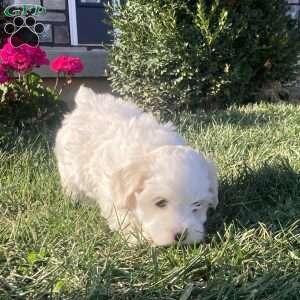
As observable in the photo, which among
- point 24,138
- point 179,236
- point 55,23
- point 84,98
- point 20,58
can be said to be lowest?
point 24,138

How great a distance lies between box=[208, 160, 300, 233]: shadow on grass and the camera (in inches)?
121

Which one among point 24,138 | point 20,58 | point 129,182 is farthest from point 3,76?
point 129,182

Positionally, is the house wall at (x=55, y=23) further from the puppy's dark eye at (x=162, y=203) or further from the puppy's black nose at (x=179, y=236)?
the puppy's black nose at (x=179, y=236)

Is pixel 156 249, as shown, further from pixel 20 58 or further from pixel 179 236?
pixel 20 58

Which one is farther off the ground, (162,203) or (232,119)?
(162,203)

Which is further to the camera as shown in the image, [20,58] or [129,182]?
[20,58]

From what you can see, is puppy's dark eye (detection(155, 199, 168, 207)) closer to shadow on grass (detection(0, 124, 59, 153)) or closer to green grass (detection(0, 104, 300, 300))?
green grass (detection(0, 104, 300, 300))

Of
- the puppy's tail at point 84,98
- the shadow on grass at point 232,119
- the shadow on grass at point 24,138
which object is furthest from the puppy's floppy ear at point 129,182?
the shadow on grass at point 232,119

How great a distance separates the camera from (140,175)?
105 inches

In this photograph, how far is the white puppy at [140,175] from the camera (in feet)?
8.37

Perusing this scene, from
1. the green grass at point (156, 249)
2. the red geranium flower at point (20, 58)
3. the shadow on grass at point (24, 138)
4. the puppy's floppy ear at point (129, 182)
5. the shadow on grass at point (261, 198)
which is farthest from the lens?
the red geranium flower at point (20, 58)

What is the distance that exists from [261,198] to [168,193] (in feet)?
3.68

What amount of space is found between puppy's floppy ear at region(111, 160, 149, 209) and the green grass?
19 centimetres

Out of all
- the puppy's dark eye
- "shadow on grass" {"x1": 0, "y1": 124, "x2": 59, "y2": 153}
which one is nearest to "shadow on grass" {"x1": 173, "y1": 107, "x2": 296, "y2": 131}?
"shadow on grass" {"x1": 0, "y1": 124, "x2": 59, "y2": 153}
